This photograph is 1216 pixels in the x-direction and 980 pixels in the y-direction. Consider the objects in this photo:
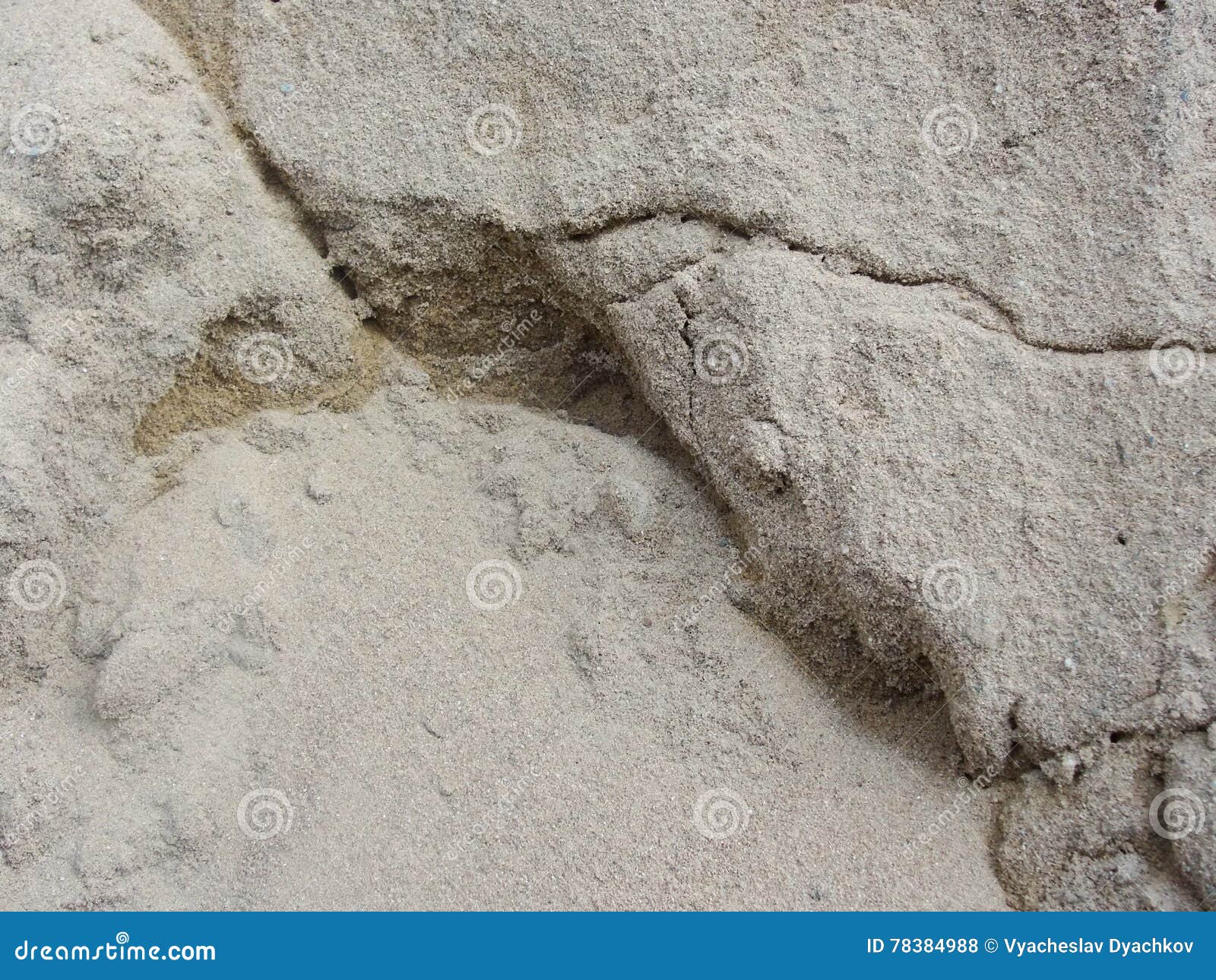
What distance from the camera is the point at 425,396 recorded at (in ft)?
7.57

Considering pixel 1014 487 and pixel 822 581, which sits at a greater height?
pixel 1014 487

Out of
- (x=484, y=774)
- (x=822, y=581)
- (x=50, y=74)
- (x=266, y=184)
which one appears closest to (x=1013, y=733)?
(x=822, y=581)

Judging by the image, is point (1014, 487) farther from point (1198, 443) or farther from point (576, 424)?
point (576, 424)

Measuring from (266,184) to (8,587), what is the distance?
0.99 metres

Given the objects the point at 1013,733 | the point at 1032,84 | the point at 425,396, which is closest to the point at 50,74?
the point at 425,396

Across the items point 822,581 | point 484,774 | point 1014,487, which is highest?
point 1014,487

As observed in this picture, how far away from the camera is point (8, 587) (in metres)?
2.02

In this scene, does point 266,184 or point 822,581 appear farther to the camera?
point 266,184

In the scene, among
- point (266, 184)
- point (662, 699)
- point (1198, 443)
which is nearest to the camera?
point (1198, 443)

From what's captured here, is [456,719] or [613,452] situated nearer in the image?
[456,719]

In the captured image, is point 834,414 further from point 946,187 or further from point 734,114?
point 734,114

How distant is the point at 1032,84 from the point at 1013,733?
126cm

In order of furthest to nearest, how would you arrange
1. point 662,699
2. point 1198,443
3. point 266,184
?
point 266,184
point 662,699
point 1198,443

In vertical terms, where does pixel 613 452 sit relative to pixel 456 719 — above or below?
above
